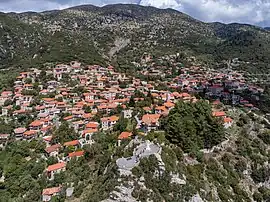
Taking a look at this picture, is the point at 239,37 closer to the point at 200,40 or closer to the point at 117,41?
the point at 200,40

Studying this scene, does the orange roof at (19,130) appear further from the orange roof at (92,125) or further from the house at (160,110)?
the house at (160,110)

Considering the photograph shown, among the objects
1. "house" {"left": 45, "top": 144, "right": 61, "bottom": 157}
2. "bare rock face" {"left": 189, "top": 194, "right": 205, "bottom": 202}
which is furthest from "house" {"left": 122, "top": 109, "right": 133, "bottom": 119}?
"bare rock face" {"left": 189, "top": 194, "right": 205, "bottom": 202}

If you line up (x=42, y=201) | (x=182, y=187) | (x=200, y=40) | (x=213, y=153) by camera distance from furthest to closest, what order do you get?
(x=200, y=40)
(x=213, y=153)
(x=42, y=201)
(x=182, y=187)

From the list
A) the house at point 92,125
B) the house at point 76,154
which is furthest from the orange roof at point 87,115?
the house at point 76,154

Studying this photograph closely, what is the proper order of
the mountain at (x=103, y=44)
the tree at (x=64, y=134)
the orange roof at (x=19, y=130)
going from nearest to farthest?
the tree at (x=64, y=134) < the orange roof at (x=19, y=130) < the mountain at (x=103, y=44)

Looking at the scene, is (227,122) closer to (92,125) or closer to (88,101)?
(92,125)

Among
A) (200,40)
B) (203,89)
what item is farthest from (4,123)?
(200,40)
